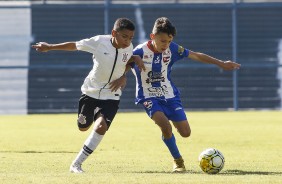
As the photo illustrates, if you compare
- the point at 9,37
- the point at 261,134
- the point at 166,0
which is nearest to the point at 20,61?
the point at 9,37

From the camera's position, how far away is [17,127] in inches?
839

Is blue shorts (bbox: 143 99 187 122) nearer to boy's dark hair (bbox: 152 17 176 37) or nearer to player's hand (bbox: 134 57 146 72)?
player's hand (bbox: 134 57 146 72)

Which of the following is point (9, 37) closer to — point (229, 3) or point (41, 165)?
point (229, 3)

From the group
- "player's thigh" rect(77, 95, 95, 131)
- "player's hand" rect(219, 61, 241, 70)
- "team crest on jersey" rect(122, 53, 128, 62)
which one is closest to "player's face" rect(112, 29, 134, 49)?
"team crest on jersey" rect(122, 53, 128, 62)

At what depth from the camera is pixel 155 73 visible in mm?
11156

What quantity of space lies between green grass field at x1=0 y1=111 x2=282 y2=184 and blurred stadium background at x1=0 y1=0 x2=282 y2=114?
7069 mm

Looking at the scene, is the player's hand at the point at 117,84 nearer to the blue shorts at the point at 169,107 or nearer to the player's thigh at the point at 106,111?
the player's thigh at the point at 106,111

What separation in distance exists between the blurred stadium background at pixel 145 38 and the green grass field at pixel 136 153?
7069mm

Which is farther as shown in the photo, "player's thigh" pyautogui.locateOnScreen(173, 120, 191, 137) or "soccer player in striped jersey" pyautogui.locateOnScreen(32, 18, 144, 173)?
"player's thigh" pyautogui.locateOnScreen(173, 120, 191, 137)

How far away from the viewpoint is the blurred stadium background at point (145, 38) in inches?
1177

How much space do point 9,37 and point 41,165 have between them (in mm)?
19291

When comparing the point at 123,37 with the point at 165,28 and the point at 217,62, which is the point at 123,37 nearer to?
the point at 165,28

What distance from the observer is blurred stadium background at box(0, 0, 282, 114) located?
98.1 ft

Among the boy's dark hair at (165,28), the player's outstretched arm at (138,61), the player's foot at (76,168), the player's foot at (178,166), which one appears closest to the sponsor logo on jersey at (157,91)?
the player's outstretched arm at (138,61)
